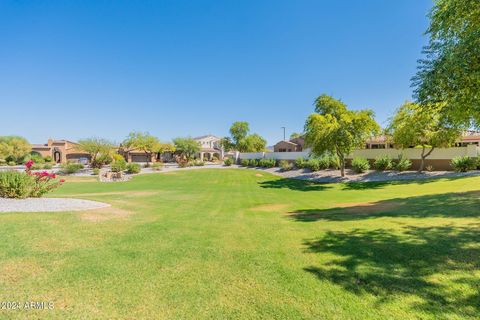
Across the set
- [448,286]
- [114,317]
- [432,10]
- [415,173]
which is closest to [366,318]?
[448,286]

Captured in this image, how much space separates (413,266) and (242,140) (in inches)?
2499

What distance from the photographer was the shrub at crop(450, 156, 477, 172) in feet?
64.4

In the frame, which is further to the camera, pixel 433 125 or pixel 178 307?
pixel 433 125

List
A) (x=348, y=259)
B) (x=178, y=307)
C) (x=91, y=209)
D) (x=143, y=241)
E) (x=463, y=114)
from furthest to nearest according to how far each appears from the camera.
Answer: (x=91, y=209) → (x=463, y=114) → (x=143, y=241) → (x=348, y=259) → (x=178, y=307)

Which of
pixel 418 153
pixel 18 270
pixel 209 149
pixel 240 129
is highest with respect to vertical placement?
pixel 240 129

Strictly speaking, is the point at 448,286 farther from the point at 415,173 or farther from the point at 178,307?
the point at 415,173

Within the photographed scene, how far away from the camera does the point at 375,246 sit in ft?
17.2

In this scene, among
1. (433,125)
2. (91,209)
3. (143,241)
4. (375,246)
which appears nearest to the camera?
(375,246)

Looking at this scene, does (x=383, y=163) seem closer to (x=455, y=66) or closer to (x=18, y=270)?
(x=455, y=66)

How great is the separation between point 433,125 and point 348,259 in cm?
2273

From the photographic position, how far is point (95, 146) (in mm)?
42812

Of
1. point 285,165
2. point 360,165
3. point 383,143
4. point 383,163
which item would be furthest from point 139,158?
point 383,163

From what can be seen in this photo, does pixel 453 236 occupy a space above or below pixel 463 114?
below

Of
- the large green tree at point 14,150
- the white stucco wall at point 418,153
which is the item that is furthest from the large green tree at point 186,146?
the white stucco wall at point 418,153
